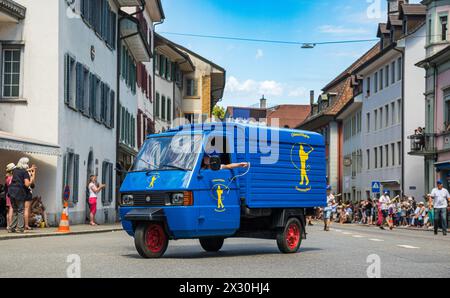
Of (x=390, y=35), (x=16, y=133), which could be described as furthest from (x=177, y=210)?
(x=390, y=35)

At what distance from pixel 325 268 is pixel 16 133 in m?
17.5

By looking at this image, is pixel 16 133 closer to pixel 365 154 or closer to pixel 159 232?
pixel 159 232

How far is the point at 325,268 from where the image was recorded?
13547 millimetres

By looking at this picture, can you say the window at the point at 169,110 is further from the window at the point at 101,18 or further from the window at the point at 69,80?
the window at the point at 69,80

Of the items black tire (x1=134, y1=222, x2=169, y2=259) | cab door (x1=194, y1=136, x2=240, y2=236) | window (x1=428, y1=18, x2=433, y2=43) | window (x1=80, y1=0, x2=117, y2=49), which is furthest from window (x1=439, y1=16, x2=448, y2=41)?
black tire (x1=134, y1=222, x2=169, y2=259)

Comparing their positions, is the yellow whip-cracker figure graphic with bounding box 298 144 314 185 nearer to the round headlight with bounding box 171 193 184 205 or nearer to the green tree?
the round headlight with bounding box 171 193 184 205

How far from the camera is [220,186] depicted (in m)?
15.8

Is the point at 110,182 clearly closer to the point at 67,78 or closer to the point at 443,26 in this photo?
the point at 67,78

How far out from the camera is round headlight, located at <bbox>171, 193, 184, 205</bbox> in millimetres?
15117

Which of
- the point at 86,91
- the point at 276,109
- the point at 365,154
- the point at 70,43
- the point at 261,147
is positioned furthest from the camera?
the point at 276,109

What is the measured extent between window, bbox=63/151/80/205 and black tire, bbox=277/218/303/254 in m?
14.2

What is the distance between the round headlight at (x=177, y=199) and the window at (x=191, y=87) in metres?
62.4

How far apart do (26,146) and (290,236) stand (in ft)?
36.8

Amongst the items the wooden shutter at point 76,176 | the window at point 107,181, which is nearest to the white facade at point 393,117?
the window at point 107,181
